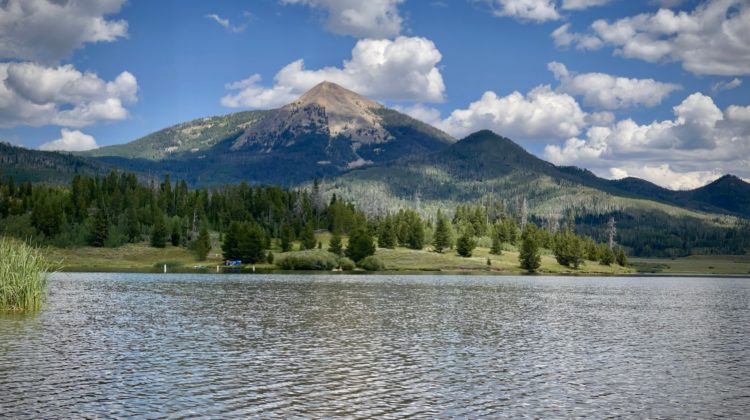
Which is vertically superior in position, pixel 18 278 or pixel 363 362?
pixel 18 278

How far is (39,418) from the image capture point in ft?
93.5

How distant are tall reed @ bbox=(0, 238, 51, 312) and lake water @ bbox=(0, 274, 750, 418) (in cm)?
215

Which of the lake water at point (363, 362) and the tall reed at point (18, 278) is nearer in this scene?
the lake water at point (363, 362)

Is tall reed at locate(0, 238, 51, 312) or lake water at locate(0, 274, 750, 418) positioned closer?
lake water at locate(0, 274, 750, 418)

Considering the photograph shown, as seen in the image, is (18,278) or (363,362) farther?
(18,278)

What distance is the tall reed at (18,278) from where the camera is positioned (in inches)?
2392

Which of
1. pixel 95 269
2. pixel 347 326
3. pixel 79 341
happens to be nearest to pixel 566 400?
pixel 347 326

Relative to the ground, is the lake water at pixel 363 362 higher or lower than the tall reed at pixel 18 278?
lower

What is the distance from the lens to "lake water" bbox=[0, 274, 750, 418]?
106 ft

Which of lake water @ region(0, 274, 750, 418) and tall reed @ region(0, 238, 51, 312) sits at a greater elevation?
tall reed @ region(0, 238, 51, 312)

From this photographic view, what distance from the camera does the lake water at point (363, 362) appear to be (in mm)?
32312

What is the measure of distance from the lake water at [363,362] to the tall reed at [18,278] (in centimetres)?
215

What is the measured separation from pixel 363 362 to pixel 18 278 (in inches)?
1490

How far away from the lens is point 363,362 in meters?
44.0
